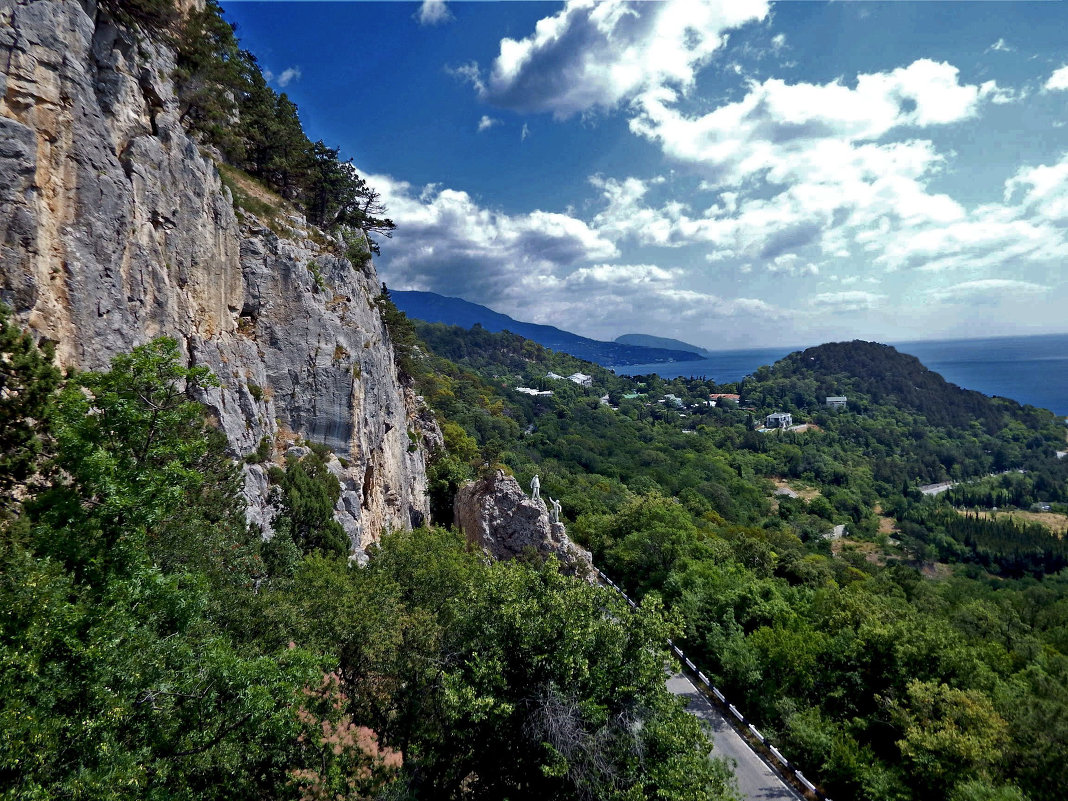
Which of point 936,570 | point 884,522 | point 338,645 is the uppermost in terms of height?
point 338,645

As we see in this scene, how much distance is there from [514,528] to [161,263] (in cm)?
2155

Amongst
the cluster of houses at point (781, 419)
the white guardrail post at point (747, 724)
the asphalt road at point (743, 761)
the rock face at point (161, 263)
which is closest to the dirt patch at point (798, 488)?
the cluster of houses at point (781, 419)

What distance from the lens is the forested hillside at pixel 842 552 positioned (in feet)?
52.4

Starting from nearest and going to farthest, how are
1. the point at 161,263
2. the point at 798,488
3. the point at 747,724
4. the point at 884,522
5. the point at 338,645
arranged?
the point at 338,645
the point at 161,263
the point at 747,724
the point at 884,522
the point at 798,488

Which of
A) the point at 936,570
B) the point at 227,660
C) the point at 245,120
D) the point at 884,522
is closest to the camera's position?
the point at 227,660

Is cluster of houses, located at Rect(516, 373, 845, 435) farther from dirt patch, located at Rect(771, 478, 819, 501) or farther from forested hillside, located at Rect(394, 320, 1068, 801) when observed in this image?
dirt patch, located at Rect(771, 478, 819, 501)

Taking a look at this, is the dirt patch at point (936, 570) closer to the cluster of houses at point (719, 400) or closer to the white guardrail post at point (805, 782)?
the white guardrail post at point (805, 782)

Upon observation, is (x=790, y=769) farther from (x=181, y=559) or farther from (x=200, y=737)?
(x=181, y=559)

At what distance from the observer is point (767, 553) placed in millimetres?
37594

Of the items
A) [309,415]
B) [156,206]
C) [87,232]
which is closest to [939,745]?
[309,415]

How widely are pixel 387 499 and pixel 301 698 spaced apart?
23.5m

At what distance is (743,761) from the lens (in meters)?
17.1

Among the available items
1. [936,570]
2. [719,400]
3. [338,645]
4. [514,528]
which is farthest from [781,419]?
[338,645]

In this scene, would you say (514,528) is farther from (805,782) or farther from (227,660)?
(227,660)
